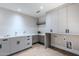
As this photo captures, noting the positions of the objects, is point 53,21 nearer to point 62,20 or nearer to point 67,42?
point 62,20

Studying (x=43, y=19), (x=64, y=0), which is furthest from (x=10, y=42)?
(x=43, y=19)

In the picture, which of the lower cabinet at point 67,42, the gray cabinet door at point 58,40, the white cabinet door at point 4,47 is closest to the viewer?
the white cabinet door at point 4,47

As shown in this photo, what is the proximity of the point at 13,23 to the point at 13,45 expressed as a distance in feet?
4.62

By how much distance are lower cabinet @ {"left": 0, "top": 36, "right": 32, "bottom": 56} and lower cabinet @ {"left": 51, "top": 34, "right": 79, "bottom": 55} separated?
5.63 ft

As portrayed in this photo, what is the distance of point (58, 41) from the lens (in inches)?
165

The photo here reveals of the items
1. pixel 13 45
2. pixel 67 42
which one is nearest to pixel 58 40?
pixel 67 42

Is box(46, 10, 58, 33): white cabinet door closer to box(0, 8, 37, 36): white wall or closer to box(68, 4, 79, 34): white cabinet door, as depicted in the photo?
box(68, 4, 79, 34): white cabinet door

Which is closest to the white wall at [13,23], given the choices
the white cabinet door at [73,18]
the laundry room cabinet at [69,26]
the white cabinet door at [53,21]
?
the white cabinet door at [53,21]

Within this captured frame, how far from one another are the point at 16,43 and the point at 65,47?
2.42 m

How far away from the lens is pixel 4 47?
2887 mm

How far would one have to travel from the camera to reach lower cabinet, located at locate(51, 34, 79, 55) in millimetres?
3113

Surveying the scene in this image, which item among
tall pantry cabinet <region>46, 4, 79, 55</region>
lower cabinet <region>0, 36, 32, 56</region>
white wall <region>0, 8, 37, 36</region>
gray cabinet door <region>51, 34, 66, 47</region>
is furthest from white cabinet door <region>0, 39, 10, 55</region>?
gray cabinet door <region>51, 34, 66, 47</region>

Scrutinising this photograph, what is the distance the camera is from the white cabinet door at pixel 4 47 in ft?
9.22

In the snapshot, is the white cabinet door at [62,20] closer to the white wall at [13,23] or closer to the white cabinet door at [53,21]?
the white cabinet door at [53,21]
